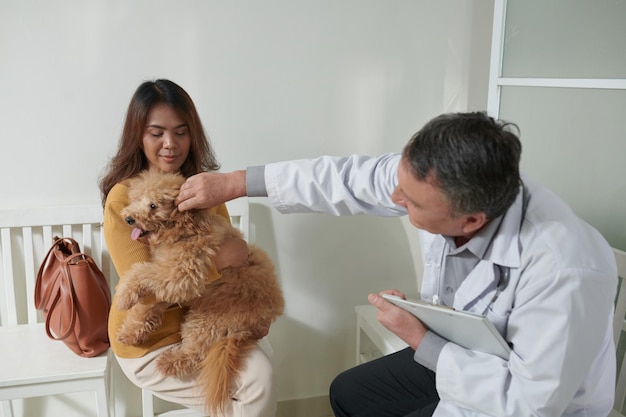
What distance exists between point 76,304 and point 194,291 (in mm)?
558

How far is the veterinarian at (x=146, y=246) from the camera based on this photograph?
57.7 inches

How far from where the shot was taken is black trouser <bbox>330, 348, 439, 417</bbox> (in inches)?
57.8

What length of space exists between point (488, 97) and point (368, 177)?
0.82m

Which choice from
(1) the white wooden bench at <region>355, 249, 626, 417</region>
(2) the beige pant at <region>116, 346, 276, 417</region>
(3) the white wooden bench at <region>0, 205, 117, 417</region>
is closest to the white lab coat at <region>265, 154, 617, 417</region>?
(1) the white wooden bench at <region>355, 249, 626, 417</region>

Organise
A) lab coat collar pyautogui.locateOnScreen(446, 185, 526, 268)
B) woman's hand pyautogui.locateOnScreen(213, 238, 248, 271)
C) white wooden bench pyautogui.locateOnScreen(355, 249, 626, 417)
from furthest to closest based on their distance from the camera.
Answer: white wooden bench pyautogui.locateOnScreen(355, 249, 626, 417) < woman's hand pyautogui.locateOnScreen(213, 238, 248, 271) < lab coat collar pyautogui.locateOnScreen(446, 185, 526, 268)

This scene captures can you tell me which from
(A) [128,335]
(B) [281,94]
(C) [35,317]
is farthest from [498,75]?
(C) [35,317]

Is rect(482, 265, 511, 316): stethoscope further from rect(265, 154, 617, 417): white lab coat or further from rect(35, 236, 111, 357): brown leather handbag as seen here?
rect(35, 236, 111, 357): brown leather handbag

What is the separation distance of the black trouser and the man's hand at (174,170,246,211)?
2.21ft

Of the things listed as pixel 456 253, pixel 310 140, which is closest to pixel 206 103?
pixel 310 140

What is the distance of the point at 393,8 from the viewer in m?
2.02

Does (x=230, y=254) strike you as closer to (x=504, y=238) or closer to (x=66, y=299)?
(x=66, y=299)

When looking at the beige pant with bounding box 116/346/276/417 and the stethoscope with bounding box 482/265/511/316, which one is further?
the beige pant with bounding box 116/346/276/417

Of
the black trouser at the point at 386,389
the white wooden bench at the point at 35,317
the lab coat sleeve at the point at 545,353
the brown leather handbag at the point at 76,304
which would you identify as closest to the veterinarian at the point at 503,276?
the lab coat sleeve at the point at 545,353

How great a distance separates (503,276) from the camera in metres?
1.14
